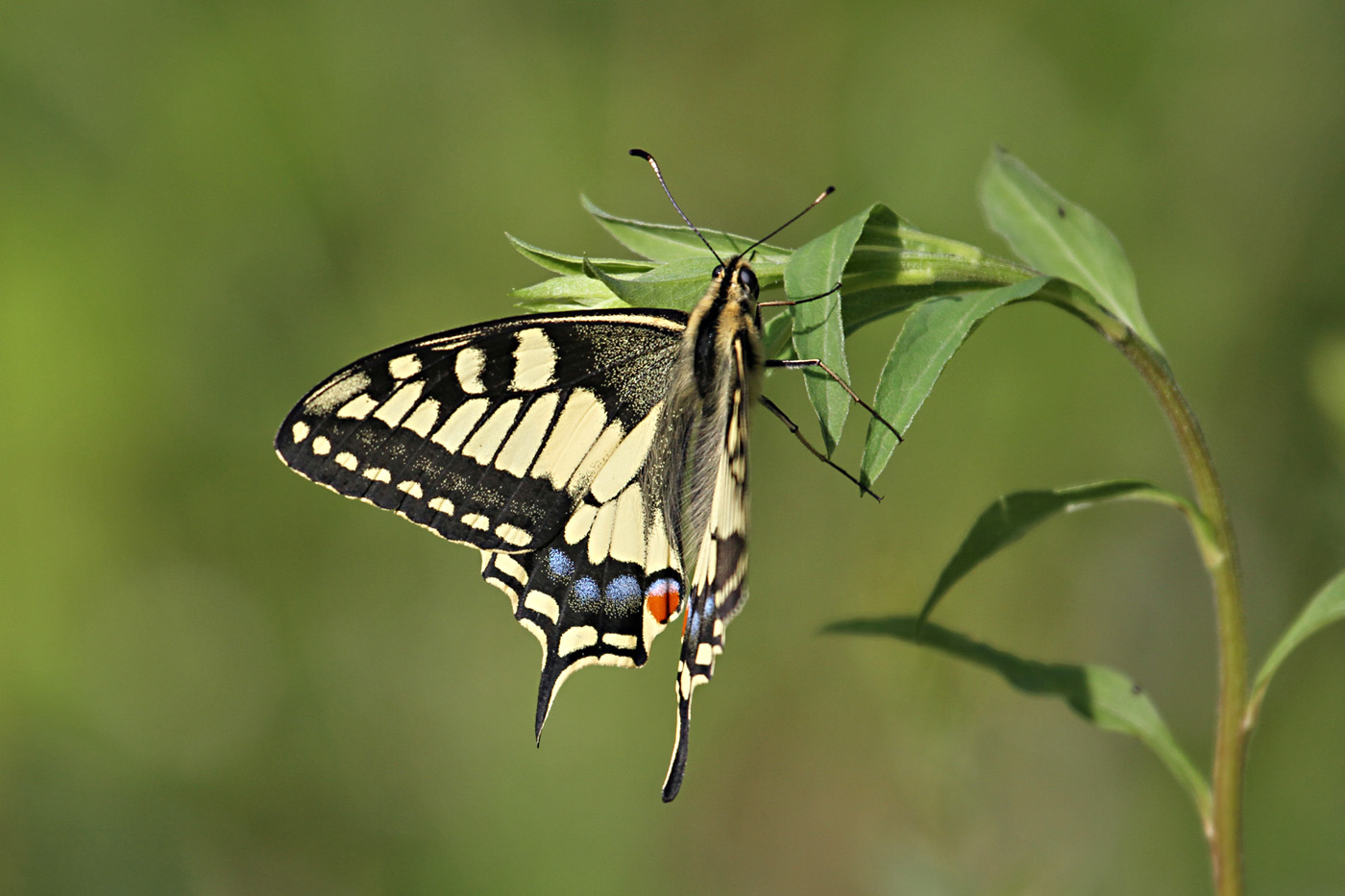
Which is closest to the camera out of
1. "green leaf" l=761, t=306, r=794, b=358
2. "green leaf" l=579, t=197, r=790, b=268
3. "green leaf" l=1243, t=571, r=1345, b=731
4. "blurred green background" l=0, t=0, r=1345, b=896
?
"green leaf" l=1243, t=571, r=1345, b=731

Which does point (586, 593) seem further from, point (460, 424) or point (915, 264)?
point (915, 264)

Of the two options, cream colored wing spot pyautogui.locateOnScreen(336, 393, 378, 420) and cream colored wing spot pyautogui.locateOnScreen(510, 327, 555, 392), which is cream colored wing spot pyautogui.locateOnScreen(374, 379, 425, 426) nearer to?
cream colored wing spot pyautogui.locateOnScreen(336, 393, 378, 420)

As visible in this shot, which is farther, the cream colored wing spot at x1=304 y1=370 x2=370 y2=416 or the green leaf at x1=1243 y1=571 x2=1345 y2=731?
the cream colored wing spot at x1=304 y1=370 x2=370 y2=416

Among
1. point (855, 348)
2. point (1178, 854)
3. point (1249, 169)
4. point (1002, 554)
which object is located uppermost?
point (1249, 169)

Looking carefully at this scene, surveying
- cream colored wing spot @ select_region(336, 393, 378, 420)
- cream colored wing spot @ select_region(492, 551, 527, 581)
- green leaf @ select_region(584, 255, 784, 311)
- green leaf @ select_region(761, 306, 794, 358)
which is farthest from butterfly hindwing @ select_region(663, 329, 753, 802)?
cream colored wing spot @ select_region(336, 393, 378, 420)

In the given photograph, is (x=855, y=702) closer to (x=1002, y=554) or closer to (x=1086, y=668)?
(x=1002, y=554)

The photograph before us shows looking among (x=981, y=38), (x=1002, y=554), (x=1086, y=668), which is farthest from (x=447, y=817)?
(x=981, y=38)
